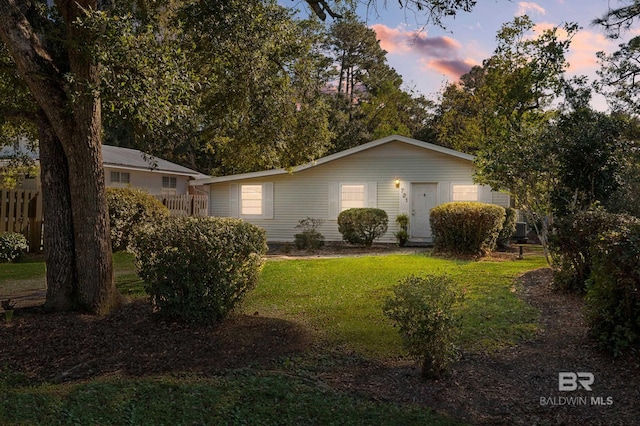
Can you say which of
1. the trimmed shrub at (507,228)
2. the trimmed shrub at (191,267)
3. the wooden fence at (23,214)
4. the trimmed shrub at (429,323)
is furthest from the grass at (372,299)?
the wooden fence at (23,214)

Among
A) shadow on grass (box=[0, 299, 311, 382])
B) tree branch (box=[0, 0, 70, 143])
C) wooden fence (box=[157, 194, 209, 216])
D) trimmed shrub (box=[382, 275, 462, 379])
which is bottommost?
shadow on grass (box=[0, 299, 311, 382])

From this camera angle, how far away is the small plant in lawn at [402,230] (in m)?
16.8

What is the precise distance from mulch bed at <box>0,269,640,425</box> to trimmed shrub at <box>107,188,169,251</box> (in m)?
7.53

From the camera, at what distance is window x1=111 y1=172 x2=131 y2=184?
19.2 m

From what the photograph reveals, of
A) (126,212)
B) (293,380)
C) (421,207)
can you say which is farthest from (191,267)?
(421,207)

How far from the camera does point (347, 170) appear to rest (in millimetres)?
18391

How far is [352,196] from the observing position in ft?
60.3

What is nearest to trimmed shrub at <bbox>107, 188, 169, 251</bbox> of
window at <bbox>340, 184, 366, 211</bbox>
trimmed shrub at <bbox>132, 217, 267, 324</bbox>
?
window at <bbox>340, 184, 366, 211</bbox>

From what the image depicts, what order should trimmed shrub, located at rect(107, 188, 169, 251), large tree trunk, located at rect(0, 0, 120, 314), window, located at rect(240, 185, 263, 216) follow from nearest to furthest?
1. large tree trunk, located at rect(0, 0, 120, 314)
2. trimmed shrub, located at rect(107, 188, 169, 251)
3. window, located at rect(240, 185, 263, 216)

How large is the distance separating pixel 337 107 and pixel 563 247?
29.3m

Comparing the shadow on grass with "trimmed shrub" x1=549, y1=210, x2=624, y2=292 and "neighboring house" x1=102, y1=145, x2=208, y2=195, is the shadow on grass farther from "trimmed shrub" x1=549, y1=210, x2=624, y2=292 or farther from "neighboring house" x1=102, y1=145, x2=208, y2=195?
"neighboring house" x1=102, y1=145, x2=208, y2=195

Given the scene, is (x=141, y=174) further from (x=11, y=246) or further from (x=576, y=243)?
(x=576, y=243)

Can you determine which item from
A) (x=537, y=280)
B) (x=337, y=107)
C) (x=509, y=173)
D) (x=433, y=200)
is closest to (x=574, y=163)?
(x=509, y=173)

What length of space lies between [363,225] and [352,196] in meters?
2.57
